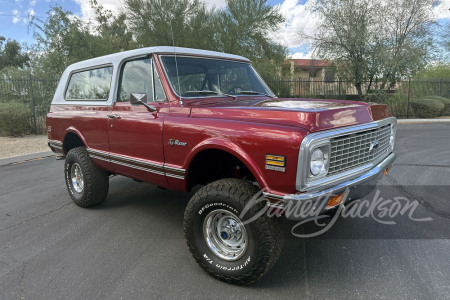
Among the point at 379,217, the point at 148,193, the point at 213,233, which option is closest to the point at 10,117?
the point at 148,193

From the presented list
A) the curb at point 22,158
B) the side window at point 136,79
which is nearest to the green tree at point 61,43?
the curb at point 22,158

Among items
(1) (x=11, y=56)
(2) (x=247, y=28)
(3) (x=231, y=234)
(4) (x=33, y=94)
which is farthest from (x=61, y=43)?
(1) (x=11, y=56)

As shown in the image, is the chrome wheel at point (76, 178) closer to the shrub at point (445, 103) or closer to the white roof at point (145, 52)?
the white roof at point (145, 52)

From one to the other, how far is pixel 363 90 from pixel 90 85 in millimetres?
15622

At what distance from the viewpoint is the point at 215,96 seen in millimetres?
3479

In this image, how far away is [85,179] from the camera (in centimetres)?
425

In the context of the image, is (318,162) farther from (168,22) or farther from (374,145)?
(168,22)

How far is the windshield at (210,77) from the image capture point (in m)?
3.35

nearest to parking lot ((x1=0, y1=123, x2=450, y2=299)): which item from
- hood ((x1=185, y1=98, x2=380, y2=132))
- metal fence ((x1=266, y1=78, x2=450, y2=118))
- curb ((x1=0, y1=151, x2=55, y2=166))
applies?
hood ((x1=185, y1=98, x2=380, y2=132))

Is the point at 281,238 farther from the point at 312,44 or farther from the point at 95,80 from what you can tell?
the point at 312,44

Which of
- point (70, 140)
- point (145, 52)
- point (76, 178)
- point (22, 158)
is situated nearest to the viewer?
point (145, 52)

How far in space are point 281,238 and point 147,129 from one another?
66.7 inches

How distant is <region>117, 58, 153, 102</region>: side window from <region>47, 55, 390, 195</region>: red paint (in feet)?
0.45

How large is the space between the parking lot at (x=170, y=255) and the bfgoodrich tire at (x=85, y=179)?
0.56 feet
